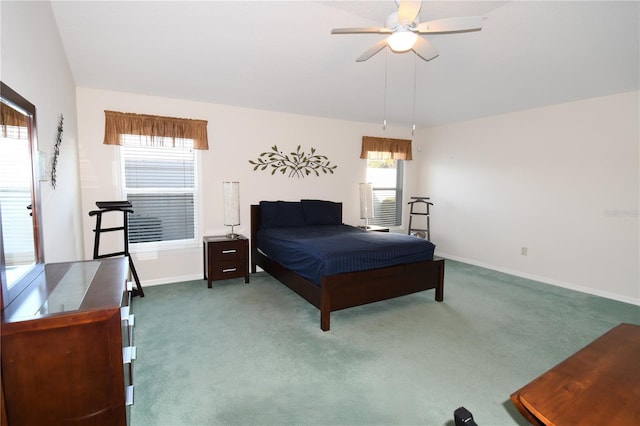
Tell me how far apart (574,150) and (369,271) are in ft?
10.6

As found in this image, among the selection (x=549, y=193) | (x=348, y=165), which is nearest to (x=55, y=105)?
(x=348, y=165)

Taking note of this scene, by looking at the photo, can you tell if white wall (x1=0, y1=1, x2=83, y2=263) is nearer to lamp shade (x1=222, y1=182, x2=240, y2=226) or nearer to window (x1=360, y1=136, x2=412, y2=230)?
lamp shade (x1=222, y1=182, x2=240, y2=226)

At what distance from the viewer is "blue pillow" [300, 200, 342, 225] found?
15.6 ft

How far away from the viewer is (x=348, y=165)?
5.39 m

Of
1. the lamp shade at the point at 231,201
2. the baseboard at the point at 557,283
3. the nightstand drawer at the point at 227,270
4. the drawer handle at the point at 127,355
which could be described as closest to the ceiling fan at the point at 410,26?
the drawer handle at the point at 127,355

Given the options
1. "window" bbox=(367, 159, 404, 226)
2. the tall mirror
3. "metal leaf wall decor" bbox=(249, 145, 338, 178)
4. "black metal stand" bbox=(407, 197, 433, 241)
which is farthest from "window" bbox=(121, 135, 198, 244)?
"black metal stand" bbox=(407, 197, 433, 241)

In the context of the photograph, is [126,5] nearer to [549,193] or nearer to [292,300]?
[292,300]

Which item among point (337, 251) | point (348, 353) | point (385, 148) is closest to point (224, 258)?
point (337, 251)

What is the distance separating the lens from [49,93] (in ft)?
7.51

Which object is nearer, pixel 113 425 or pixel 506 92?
pixel 113 425

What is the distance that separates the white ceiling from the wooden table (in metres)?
2.48

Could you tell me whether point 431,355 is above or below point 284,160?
below

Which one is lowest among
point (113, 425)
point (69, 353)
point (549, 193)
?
point (113, 425)

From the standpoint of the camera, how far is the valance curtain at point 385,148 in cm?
546
